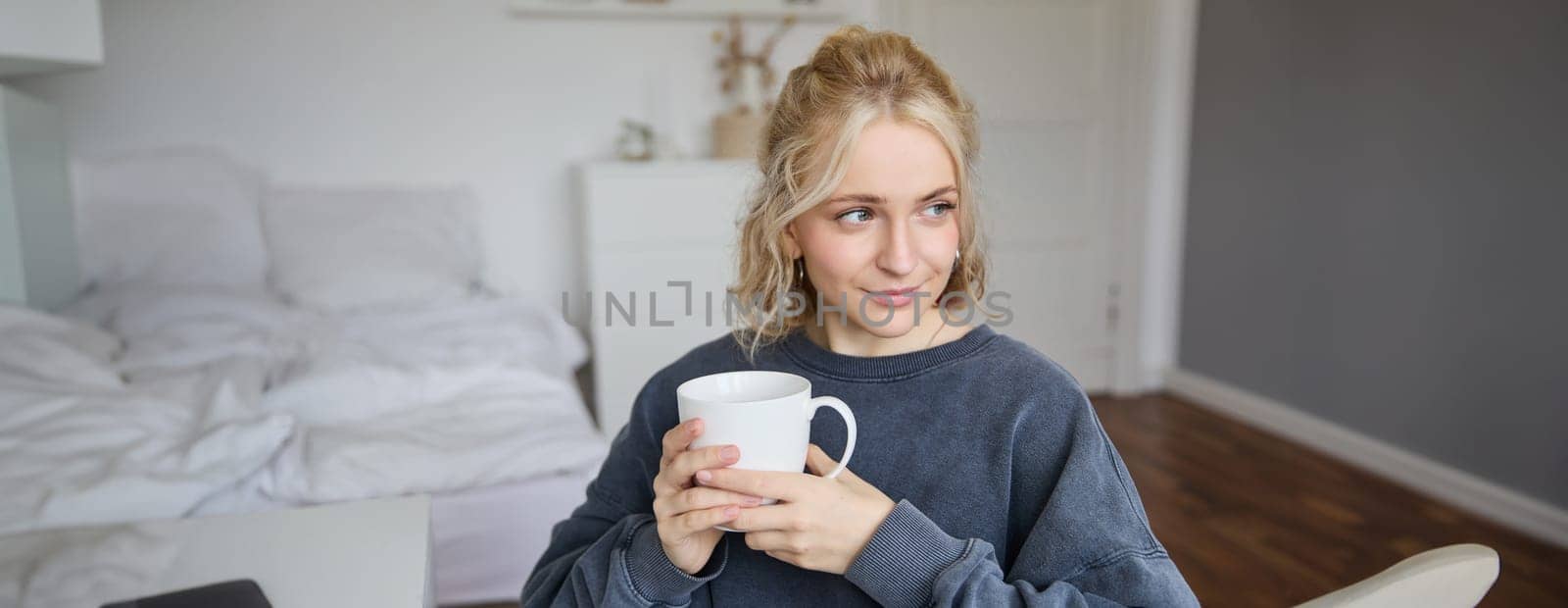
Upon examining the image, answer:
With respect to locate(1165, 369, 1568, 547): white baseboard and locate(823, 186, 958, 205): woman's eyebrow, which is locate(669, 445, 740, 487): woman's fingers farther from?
locate(1165, 369, 1568, 547): white baseboard

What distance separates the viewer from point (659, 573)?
0.79 m

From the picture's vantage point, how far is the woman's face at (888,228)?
812mm

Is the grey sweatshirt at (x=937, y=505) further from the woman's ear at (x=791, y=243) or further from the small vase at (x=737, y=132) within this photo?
the small vase at (x=737, y=132)

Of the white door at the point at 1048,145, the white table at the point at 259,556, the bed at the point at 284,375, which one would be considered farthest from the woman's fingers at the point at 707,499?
the white door at the point at 1048,145

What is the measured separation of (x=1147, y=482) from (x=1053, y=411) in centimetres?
226

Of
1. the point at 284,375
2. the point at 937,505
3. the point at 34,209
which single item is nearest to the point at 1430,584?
the point at 937,505

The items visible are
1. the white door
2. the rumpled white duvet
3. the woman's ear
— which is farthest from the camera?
the white door

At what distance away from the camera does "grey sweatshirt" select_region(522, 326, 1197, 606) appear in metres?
0.71

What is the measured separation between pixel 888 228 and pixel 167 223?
2.72 meters

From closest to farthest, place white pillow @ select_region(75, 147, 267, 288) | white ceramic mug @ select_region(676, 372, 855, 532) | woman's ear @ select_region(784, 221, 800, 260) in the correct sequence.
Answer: white ceramic mug @ select_region(676, 372, 855, 532)
woman's ear @ select_region(784, 221, 800, 260)
white pillow @ select_region(75, 147, 267, 288)

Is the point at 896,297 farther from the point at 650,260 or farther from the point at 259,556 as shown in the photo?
the point at 650,260

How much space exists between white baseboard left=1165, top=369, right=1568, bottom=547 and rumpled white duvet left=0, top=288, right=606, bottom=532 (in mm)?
2212

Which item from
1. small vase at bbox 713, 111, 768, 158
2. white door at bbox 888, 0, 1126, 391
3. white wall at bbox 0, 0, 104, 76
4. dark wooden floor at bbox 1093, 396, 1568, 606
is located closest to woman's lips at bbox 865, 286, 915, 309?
dark wooden floor at bbox 1093, 396, 1568, 606

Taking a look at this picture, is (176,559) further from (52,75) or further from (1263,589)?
(52,75)
